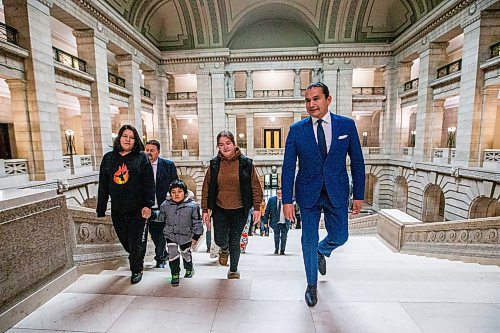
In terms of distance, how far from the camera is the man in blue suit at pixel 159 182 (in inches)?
173

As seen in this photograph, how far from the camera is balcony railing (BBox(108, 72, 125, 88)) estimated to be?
44.4 ft

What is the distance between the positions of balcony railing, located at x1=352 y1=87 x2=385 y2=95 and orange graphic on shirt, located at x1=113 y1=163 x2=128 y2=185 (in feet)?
60.1

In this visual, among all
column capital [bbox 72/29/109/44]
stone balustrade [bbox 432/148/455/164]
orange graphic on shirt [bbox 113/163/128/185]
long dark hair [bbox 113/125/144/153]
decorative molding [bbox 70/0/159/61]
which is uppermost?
decorative molding [bbox 70/0/159/61]

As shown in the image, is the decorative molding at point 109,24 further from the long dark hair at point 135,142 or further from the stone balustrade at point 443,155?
the stone balustrade at point 443,155

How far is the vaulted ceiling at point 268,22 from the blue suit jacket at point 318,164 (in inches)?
635

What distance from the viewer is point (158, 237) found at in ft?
14.8

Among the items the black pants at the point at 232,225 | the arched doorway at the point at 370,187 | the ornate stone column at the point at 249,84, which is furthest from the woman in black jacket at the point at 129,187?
the arched doorway at the point at 370,187

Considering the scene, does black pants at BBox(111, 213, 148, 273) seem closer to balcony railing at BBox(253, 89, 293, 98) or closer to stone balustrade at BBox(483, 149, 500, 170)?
stone balustrade at BBox(483, 149, 500, 170)

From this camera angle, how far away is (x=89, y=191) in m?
11.0

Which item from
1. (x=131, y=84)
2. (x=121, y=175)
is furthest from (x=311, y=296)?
(x=131, y=84)

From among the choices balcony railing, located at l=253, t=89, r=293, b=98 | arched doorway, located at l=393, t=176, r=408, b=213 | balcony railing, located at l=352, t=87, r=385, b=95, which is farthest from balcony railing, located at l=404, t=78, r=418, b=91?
balcony railing, located at l=253, t=89, r=293, b=98

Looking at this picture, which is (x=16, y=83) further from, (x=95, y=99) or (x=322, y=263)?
(x=322, y=263)

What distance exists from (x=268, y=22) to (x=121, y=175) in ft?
60.0

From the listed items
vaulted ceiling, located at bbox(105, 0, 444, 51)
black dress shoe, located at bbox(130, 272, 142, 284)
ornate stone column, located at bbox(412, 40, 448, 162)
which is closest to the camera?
black dress shoe, located at bbox(130, 272, 142, 284)
